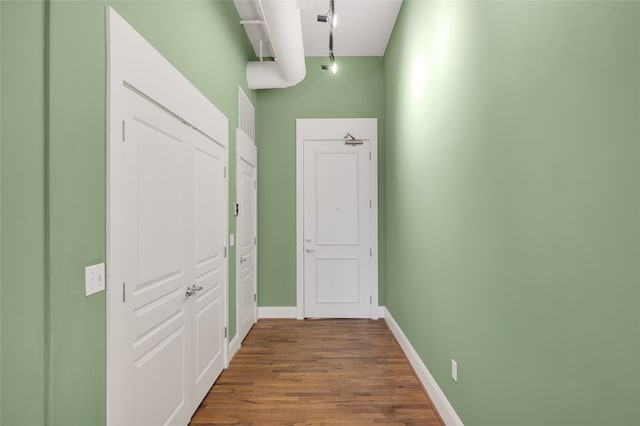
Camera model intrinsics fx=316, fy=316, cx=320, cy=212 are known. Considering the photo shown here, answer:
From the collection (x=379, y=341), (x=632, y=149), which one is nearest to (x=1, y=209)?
(x=632, y=149)

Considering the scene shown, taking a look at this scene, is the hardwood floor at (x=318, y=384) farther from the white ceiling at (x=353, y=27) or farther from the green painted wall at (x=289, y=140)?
the white ceiling at (x=353, y=27)

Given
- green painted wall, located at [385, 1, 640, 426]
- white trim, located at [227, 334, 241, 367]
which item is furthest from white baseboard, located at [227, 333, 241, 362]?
green painted wall, located at [385, 1, 640, 426]

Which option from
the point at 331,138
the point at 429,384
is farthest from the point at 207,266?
the point at 331,138

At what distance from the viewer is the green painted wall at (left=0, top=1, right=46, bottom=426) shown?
89 cm

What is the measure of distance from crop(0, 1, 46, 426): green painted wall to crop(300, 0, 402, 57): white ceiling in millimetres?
2657

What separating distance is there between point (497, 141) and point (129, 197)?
1.66 m

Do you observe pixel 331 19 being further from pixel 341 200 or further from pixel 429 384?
pixel 429 384

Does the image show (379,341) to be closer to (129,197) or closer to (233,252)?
(233,252)

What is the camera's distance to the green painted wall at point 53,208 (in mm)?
911

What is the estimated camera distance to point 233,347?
9.83ft

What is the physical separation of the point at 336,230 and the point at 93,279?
3.09 meters

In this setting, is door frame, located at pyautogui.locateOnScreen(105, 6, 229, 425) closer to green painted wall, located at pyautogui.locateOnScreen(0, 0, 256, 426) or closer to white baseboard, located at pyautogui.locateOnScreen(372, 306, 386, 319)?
green painted wall, located at pyautogui.locateOnScreen(0, 0, 256, 426)

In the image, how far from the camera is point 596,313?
911 mm

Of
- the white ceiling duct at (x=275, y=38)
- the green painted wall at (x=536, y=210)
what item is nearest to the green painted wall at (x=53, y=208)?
the white ceiling duct at (x=275, y=38)
